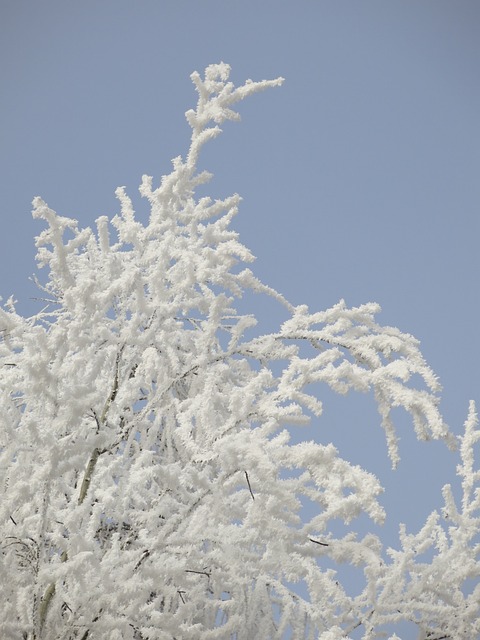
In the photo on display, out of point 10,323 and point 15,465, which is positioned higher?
point 10,323

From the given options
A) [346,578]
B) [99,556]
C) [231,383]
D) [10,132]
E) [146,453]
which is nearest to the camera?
[99,556]

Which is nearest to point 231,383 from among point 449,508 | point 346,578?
point 449,508

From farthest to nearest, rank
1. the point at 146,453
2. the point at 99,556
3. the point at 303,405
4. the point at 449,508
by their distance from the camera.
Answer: the point at 449,508
the point at 146,453
the point at 99,556
the point at 303,405

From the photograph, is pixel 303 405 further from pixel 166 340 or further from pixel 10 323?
pixel 10 323

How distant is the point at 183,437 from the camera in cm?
214

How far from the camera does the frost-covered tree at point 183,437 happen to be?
2.11 meters

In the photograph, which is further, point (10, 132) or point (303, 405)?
point (10, 132)

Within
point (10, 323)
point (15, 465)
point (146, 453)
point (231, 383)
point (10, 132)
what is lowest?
point (15, 465)

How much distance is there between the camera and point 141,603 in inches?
91.3

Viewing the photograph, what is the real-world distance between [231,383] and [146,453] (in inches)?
23.9

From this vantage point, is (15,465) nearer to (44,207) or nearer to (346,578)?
(44,207)

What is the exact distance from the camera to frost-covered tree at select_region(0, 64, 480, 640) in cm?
211

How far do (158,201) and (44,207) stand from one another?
474mm

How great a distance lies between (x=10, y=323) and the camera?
8.38 ft
